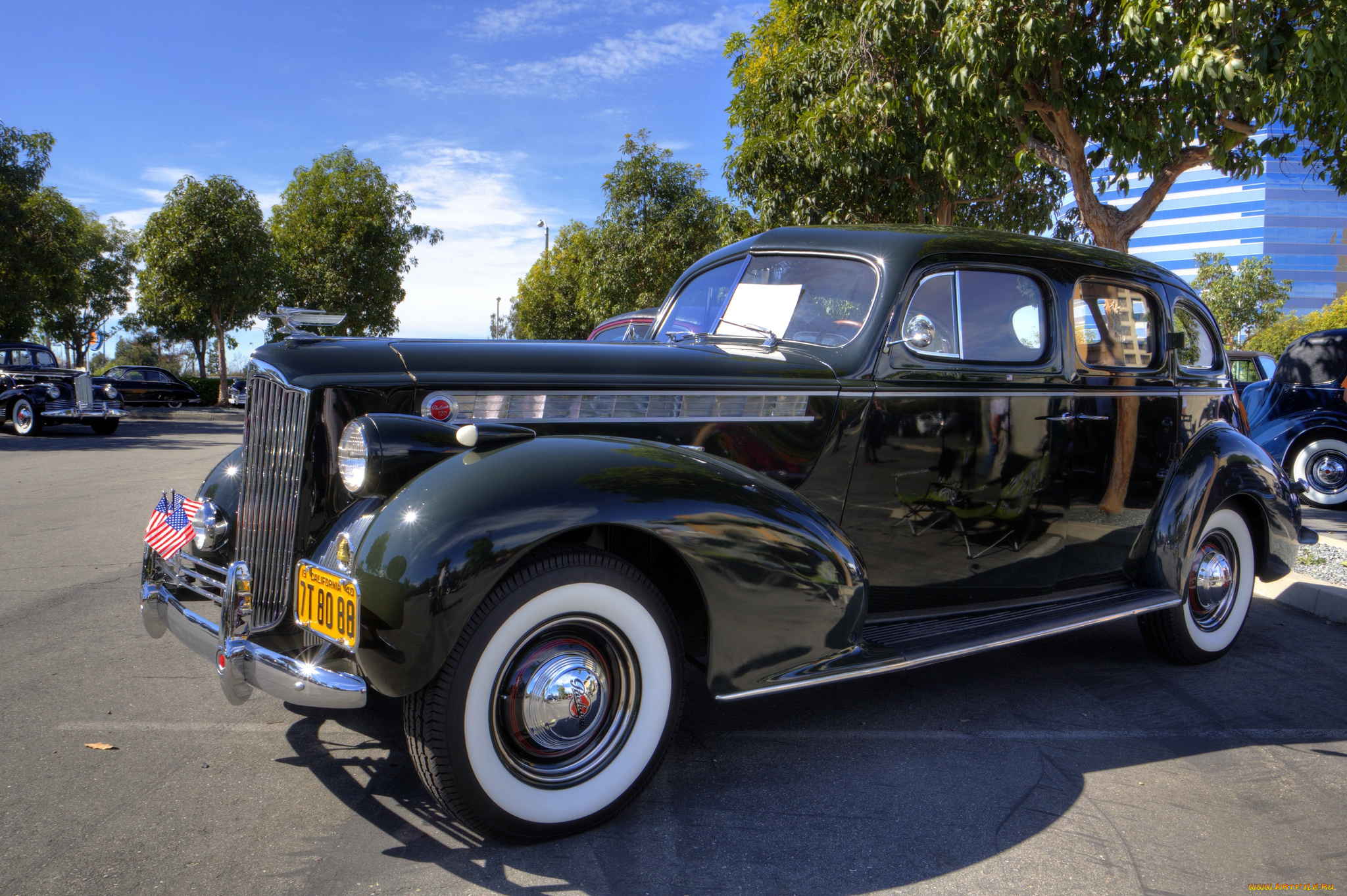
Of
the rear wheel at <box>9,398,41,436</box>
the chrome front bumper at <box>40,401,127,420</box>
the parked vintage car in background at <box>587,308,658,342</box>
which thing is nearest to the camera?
the parked vintage car in background at <box>587,308,658,342</box>

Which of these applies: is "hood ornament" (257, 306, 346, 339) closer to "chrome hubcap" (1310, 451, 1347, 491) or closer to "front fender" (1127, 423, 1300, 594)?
"front fender" (1127, 423, 1300, 594)

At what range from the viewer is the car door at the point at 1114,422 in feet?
11.8

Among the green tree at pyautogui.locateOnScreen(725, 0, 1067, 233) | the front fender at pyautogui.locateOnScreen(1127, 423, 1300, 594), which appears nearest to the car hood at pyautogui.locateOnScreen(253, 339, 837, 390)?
the front fender at pyautogui.locateOnScreen(1127, 423, 1300, 594)

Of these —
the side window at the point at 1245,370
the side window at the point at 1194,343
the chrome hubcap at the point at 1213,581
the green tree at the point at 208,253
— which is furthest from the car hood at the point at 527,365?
the green tree at the point at 208,253

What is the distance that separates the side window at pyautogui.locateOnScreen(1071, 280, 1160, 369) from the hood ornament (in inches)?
116

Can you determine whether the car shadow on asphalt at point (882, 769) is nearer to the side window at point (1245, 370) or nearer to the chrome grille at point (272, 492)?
the chrome grille at point (272, 492)

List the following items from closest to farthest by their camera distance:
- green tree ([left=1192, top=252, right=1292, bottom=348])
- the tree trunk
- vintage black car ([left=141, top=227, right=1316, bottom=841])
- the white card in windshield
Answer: vintage black car ([left=141, top=227, right=1316, bottom=841])
the white card in windshield
the tree trunk
green tree ([left=1192, top=252, right=1292, bottom=348])

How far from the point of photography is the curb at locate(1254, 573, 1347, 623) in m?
4.81

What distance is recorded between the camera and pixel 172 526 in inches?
121

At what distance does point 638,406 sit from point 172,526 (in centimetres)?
174

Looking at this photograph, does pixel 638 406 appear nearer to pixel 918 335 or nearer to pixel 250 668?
pixel 918 335

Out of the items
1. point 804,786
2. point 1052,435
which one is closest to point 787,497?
point 804,786

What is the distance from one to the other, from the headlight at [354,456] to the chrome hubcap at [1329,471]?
1031cm

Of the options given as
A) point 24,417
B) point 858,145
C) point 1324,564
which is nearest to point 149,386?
point 24,417
